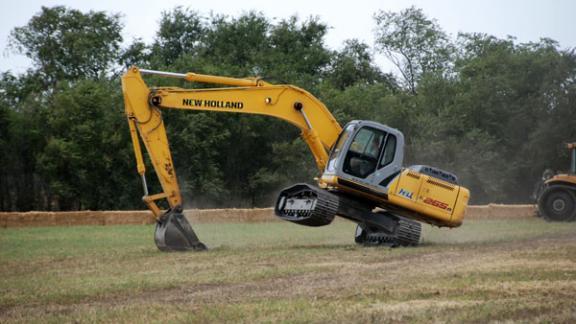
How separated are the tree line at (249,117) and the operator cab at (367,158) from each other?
25.3m

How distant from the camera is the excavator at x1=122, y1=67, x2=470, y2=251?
2128 cm

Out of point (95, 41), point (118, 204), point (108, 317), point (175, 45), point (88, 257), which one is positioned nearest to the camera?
point (108, 317)

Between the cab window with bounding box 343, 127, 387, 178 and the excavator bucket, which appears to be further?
the cab window with bounding box 343, 127, 387, 178

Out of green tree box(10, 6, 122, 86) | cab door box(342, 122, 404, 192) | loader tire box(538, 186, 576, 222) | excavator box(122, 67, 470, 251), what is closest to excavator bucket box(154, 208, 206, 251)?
excavator box(122, 67, 470, 251)

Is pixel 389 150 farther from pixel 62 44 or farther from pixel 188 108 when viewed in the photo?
pixel 62 44

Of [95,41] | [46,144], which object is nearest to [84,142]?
[46,144]

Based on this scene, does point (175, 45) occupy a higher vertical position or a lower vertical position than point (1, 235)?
higher

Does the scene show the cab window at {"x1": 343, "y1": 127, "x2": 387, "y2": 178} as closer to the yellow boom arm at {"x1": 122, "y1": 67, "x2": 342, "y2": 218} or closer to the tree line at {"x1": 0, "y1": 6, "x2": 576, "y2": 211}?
the yellow boom arm at {"x1": 122, "y1": 67, "x2": 342, "y2": 218}

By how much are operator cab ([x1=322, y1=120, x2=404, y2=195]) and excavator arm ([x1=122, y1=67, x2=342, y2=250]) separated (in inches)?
40.6

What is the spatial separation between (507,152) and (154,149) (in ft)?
117

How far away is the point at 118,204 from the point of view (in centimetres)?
4541

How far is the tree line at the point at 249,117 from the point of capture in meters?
46.4

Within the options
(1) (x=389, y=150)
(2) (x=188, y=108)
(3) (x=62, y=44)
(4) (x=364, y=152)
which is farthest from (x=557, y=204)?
(3) (x=62, y=44)

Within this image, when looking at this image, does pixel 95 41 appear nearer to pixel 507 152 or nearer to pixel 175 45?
pixel 175 45
